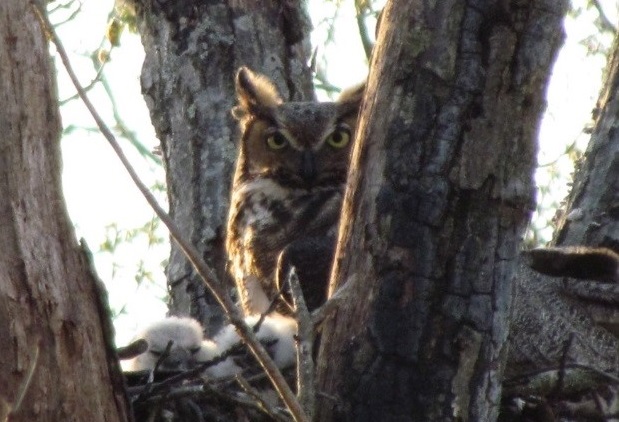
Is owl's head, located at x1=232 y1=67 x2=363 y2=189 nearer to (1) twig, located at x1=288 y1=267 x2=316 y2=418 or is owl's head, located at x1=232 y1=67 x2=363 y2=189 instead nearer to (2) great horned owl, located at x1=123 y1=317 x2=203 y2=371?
(2) great horned owl, located at x1=123 y1=317 x2=203 y2=371

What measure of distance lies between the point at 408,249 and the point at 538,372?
1.89 feet

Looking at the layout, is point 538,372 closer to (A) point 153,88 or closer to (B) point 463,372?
(B) point 463,372

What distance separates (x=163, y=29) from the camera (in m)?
3.76

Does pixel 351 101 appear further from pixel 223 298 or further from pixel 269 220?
pixel 223 298

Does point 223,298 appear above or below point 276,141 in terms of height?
below

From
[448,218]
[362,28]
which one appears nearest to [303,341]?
[448,218]

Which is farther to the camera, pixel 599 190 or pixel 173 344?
pixel 599 190

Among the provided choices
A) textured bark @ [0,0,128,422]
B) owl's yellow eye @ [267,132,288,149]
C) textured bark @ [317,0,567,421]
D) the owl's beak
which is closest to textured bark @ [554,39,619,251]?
the owl's beak

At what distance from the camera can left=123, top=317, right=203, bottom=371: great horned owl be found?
2.72m

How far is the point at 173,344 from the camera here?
8.91 ft

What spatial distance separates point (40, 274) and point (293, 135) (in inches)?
74.4

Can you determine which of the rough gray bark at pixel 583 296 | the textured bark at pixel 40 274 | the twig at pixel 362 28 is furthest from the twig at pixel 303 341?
the twig at pixel 362 28

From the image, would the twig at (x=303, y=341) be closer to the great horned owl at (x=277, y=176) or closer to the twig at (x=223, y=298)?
the twig at (x=223, y=298)

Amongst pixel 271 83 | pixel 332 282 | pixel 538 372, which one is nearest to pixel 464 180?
pixel 332 282
